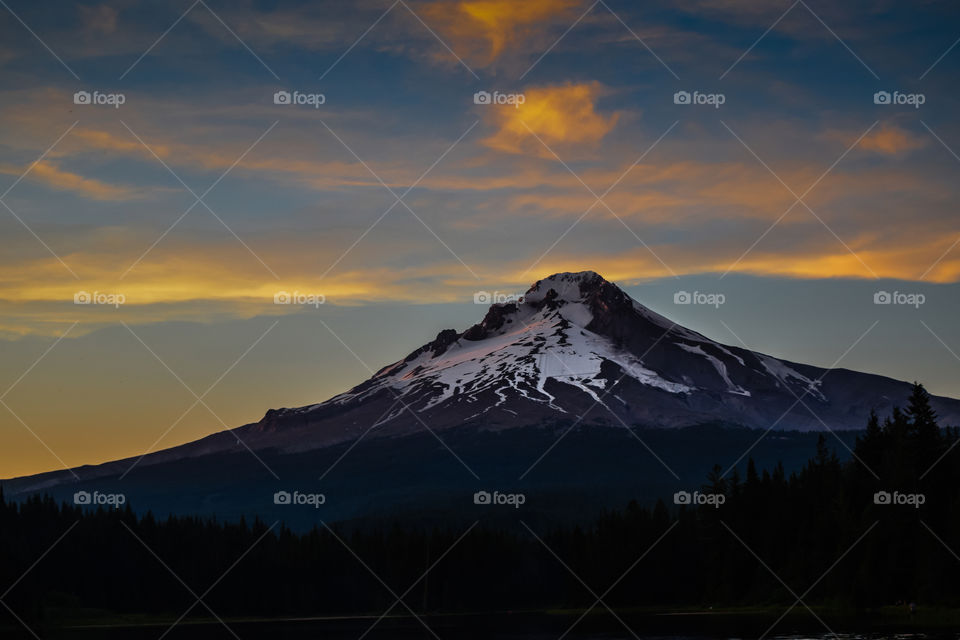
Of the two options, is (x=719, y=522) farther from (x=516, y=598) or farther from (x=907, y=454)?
(x=516, y=598)

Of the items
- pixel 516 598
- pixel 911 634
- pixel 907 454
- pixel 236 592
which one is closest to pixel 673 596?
pixel 516 598
